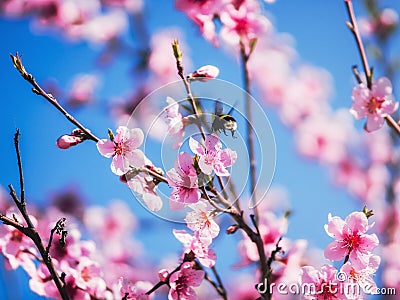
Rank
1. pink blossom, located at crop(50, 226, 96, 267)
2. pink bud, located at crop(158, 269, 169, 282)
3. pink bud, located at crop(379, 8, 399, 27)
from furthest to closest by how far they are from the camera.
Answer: pink bud, located at crop(379, 8, 399, 27) → pink blossom, located at crop(50, 226, 96, 267) → pink bud, located at crop(158, 269, 169, 282)

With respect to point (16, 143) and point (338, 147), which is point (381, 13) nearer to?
point (338, 147)

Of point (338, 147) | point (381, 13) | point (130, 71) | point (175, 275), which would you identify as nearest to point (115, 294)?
point (175, 275)

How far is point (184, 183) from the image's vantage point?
1283mm

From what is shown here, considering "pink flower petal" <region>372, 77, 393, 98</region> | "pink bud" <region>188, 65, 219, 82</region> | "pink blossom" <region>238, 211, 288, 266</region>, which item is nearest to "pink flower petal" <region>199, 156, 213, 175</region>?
"pink bud" <region>188, 65, 219, 82</region>

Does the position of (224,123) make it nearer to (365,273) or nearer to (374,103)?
(365,273)

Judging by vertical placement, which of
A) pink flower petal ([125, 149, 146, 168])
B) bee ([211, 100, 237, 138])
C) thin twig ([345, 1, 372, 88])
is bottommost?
pink flower petal ([125, 149, 146, 168])

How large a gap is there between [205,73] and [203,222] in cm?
38

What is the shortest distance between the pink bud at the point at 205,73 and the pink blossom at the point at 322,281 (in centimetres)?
52

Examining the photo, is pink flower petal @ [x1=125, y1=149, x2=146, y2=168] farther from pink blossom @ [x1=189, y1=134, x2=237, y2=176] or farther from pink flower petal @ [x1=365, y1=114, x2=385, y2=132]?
pink flower petal @ [x1=365, y1=114, x2=385, y2=132]

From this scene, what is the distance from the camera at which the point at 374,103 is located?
1.76 metres

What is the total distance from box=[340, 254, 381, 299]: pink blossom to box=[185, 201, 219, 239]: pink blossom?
316mm

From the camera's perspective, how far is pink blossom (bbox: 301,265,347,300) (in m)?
1.37

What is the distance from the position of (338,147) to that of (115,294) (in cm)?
346

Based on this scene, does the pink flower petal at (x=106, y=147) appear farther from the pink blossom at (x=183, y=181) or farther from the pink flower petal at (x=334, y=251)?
the pink flower petal at (x=334, y=251)
